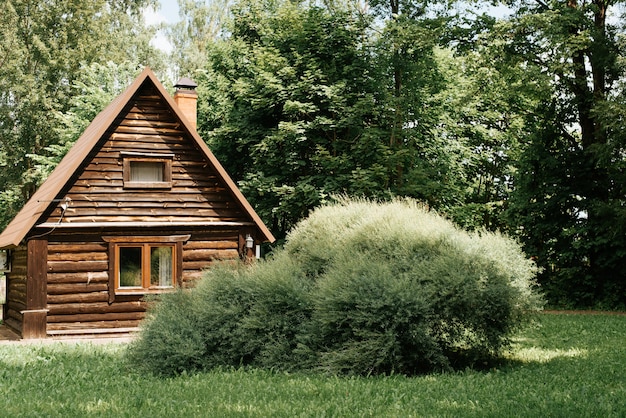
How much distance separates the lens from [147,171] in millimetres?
17672

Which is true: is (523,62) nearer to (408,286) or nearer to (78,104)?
(408,286)

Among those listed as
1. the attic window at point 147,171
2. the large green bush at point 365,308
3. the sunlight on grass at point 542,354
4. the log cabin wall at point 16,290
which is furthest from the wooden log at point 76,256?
the sunlight on grass at point 542,354

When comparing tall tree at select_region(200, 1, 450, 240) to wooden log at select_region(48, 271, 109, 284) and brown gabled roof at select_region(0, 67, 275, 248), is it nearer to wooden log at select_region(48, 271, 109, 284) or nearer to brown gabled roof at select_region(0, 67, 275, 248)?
brown gabled roof at select_region(0, 67, 275, 248)

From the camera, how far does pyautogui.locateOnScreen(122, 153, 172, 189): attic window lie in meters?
17.4

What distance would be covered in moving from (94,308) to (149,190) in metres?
3.17

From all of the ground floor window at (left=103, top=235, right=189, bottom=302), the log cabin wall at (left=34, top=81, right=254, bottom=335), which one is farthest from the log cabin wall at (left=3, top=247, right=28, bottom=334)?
the ground floor window at (left=103, top=235, right=189, bottom=302)

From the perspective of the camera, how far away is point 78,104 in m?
33.6

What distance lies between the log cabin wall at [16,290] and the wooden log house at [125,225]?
6 centimetres

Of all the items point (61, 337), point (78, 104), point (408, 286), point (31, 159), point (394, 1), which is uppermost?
point (394, 1)

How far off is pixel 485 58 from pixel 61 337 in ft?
52.9

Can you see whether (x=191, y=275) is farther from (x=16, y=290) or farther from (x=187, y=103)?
(x=187, y=103)

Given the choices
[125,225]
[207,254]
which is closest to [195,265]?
[207,254]

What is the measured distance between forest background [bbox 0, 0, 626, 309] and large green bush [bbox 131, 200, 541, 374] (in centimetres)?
1112

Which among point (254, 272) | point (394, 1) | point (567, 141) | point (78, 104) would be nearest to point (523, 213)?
point (567, 141)
